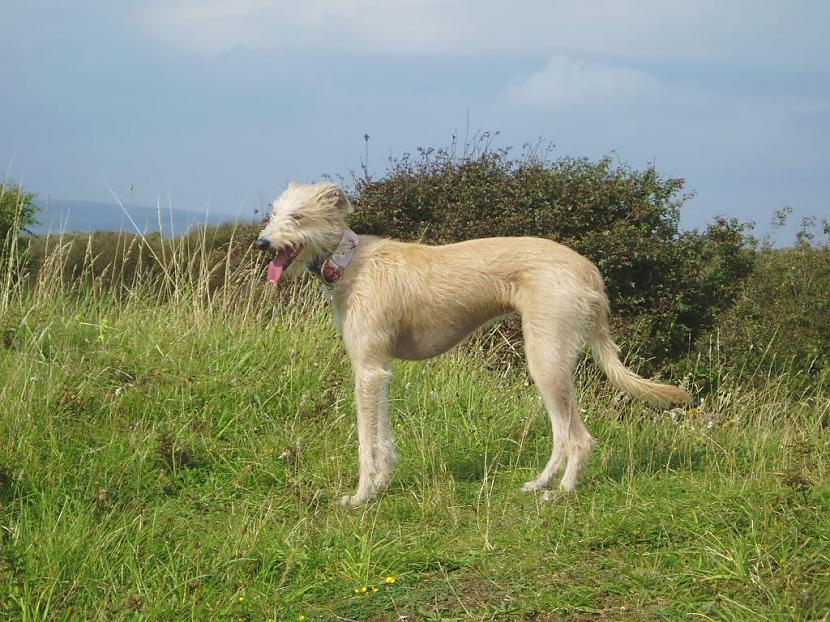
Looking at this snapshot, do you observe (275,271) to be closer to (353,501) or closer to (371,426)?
(371,426)

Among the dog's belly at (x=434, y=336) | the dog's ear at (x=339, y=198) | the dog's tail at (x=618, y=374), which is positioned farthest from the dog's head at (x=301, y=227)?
the dog's tail at (x=618, y=374)

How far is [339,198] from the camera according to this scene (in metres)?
6.02

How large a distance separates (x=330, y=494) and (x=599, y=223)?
5.11 m

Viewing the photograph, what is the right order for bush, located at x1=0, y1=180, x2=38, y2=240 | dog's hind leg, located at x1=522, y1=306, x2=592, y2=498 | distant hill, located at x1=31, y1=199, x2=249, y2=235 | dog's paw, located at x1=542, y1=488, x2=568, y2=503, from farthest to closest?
1. bush, located at x1=0, y1=180, x2=38, y2=240
2. distant hill, located at x1=31, y1=199, x2=249, y2=235
3. dog's hind leg, located at x1=522, y1=306, x2=592, y2=498
4. dog's paw, located at x1=542, y1=488, x2=568, y2=503

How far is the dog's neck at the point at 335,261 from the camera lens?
233 inches

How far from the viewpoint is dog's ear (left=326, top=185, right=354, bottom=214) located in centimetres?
596

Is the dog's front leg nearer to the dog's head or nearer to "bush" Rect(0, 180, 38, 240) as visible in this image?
the dog's head

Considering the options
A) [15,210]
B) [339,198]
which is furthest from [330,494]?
[15,210]

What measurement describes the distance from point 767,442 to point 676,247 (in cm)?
370

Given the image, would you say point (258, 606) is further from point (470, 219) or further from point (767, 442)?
point (470, 219)

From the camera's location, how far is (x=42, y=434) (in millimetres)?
5930

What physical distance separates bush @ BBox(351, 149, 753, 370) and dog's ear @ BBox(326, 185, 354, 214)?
3577 mm

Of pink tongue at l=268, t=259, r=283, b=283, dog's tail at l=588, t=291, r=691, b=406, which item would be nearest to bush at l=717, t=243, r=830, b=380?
dog's tail at l=588, t=291, r=691, b=406

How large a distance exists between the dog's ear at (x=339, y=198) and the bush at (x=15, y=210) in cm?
708
